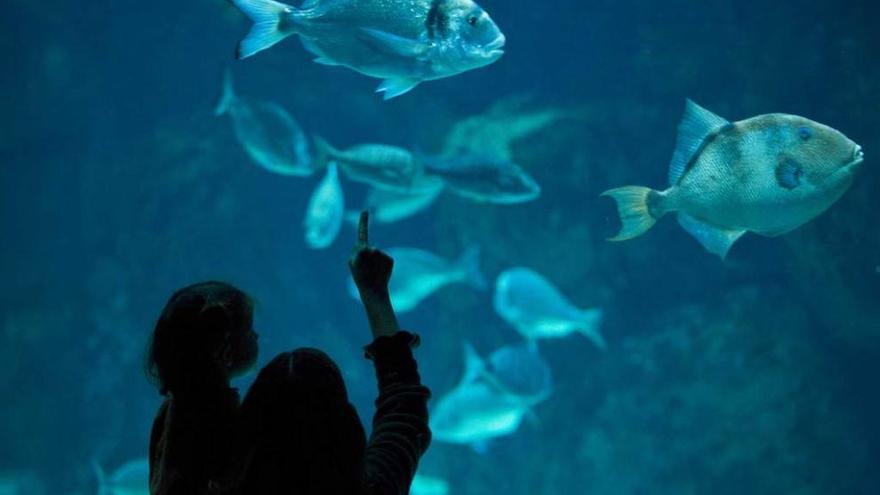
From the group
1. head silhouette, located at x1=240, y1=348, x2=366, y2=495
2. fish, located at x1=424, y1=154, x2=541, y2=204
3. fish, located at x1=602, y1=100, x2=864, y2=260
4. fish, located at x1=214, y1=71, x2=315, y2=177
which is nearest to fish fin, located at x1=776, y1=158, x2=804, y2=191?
fish, located at x1=602, y1=100, x2=864, y2=260

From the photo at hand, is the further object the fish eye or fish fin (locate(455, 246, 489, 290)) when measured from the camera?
fish fin (locate(455, 246, 489, 290))

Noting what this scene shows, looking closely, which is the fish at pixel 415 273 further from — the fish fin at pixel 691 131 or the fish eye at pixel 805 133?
the fish eye at pixel 805 133

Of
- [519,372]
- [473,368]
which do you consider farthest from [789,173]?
[473,368]

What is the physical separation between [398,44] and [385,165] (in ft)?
9.34

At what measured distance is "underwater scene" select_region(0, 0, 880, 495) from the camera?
715 centimetres

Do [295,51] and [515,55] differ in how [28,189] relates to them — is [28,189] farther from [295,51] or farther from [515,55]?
[515,55]

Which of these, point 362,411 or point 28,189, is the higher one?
point 28,189

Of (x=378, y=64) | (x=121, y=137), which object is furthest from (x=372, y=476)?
(x=121, y=137)

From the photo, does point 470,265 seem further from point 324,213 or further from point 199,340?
point 199,340

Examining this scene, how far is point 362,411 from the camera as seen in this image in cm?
973

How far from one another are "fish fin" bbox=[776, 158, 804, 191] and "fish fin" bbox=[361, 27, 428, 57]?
5.49 ft

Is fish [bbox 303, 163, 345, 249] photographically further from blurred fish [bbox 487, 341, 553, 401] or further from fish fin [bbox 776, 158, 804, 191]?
fish fin [bbox 776, 158, 804, 191]

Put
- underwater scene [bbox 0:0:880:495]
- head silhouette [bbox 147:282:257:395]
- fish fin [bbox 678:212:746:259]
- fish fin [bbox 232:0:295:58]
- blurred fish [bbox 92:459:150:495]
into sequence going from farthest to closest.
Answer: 1. underwater scene [bbox 0:0:880:495]
2. blurred fish [bbox 92:459:150:495]
3. fish fin [bbox 678:212:746:259]
4. fish fin [bbox 232:0:295:58]
5. head silhouette [bbox 147:282:257:395]

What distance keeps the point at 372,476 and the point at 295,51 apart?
343 inches
